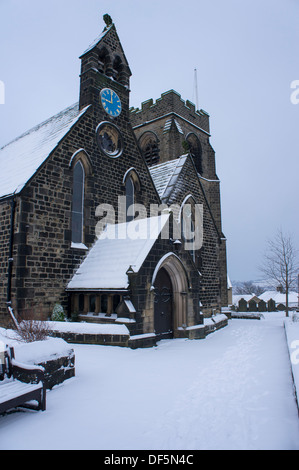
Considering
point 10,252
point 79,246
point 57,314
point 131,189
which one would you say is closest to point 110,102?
point 131,189

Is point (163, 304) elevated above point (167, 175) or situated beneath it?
situated beneath

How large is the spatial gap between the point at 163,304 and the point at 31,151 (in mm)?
9065

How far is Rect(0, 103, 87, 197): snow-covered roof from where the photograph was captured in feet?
42.8

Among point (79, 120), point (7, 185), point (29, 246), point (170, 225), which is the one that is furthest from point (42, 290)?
point (79, 120)

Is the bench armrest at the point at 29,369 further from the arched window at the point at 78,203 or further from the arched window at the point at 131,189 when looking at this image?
the arched window at the point at 131,189

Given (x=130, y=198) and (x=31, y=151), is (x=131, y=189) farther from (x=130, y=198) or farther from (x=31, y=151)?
(x=31, y=151)

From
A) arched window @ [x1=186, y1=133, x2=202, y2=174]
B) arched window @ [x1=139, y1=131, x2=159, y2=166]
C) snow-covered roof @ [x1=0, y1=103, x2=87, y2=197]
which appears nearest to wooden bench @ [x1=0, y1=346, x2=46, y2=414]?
snow-covered roof @ [x1=0, y1=103, x2=87, y2=197]

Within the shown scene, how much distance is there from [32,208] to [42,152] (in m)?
2.89

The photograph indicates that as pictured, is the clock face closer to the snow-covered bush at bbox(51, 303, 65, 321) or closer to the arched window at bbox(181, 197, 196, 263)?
the arched window at bbox(181, 197, 196, 263)

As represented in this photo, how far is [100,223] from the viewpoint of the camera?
49.7 ft

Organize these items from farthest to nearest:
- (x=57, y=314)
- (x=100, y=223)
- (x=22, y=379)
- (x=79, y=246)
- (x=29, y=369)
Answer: (x=100, y=223) → (x=79, y=246) → (x=57, y=314) → (x=22, y=379) → (x=29, y=369)

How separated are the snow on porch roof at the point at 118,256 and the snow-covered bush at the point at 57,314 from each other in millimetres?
904
